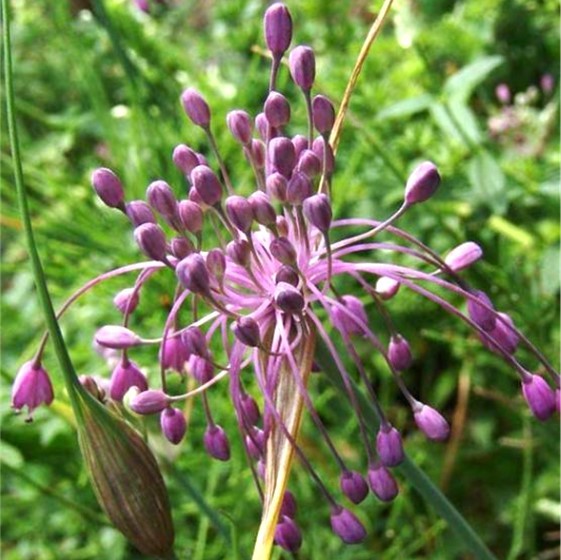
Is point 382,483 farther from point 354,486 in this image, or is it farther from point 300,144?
point 300,144

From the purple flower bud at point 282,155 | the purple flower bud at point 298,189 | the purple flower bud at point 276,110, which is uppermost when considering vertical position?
the purple flower bud at point 276,110

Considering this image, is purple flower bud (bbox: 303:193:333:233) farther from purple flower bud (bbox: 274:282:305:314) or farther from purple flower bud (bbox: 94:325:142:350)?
purple flower bud (bbox: 94:325:142:350)

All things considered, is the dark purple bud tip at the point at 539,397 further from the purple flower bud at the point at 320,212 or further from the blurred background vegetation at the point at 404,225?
the blurred background vegetation at the point at 404,225

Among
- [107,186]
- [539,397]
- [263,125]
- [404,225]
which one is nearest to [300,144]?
[263,125]

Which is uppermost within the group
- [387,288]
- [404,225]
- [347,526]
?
[387,288]

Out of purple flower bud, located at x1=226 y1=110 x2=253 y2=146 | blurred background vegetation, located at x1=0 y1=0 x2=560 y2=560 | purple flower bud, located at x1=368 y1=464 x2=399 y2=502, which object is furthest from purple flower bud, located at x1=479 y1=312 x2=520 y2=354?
blurred background vegetation, located at x1=0 y1=0 x2=560 y2=560

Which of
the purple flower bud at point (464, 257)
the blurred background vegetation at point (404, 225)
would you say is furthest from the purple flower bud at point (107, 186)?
the blurred background vegetation at point (404, 225)

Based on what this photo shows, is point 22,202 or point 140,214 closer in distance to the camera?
point 22,202
